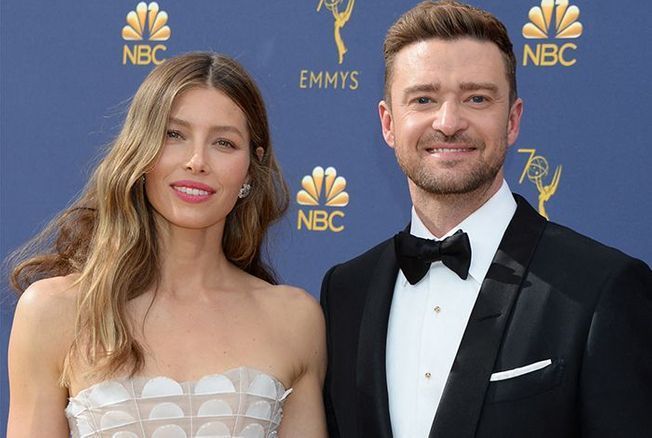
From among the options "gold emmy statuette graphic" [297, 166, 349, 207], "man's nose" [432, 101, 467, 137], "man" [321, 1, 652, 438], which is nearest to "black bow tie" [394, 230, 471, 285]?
"man" [321, 1, 652, 438]

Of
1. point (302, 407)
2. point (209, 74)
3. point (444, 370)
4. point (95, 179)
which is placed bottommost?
point (302, 407)

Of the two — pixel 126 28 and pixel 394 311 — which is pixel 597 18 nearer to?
pixel 394 311

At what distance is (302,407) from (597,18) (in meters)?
1.35

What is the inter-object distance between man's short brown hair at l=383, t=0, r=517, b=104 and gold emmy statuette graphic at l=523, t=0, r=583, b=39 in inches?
24.8

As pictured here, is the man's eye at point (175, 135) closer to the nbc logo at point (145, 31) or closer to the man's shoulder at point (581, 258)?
the man's shoulder at point (581, 258)

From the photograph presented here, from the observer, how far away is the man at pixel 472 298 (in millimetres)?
2104

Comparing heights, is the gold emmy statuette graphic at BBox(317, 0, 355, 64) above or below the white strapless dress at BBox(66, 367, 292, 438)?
above

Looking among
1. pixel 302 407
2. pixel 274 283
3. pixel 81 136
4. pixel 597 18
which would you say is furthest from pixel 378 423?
pixel 81 136

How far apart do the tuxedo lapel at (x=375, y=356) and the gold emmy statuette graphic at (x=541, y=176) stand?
2.48 feet

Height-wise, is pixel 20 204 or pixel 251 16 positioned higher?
pixel 251 16

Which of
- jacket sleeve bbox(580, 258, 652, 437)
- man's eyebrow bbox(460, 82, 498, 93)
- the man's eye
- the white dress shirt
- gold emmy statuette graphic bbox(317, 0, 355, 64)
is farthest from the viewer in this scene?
gold emmy statuette graphic bbox(317, 0, 355, 64)

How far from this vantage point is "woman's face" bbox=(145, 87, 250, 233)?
7.95 feet

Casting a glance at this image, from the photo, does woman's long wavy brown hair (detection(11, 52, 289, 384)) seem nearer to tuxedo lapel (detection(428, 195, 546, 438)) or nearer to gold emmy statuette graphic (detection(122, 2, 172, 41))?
tuxedo lapel (detection(428, 195, 546, 438))

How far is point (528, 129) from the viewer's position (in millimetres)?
3072
